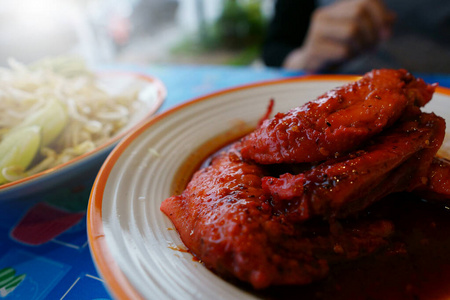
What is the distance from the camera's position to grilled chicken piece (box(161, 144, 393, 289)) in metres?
0.97

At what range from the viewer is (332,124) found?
1221mm

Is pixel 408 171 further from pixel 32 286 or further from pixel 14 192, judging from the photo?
pixel 14 192

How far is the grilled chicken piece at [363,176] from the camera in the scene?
1088 mm

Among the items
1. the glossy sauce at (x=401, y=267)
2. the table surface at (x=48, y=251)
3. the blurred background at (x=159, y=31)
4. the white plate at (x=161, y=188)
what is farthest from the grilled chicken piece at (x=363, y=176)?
the blurred background at (x=159, y=31)

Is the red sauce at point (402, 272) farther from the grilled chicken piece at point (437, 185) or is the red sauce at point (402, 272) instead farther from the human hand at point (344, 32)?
the human hand at point (344, 32)

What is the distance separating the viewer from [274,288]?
3.32 feet

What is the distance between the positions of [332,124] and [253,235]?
0.57 metres

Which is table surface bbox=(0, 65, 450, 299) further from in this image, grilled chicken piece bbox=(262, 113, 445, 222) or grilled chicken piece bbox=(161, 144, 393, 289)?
grilled chicken piece bbox=(262, 113, 445, 222)

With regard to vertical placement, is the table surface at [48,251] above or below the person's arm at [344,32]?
below

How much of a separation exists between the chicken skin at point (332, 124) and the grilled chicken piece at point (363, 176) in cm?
7

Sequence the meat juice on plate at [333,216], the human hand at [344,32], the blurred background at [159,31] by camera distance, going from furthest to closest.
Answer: the blurred background at [159,31], the human hand at [344,32], the meat juice on plate at [333,216]

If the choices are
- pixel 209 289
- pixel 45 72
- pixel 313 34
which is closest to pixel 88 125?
pixel 45 72

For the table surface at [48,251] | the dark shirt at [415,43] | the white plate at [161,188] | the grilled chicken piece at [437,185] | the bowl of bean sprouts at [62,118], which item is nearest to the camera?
the white plate at [161,188]

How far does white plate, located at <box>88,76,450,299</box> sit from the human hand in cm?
161
